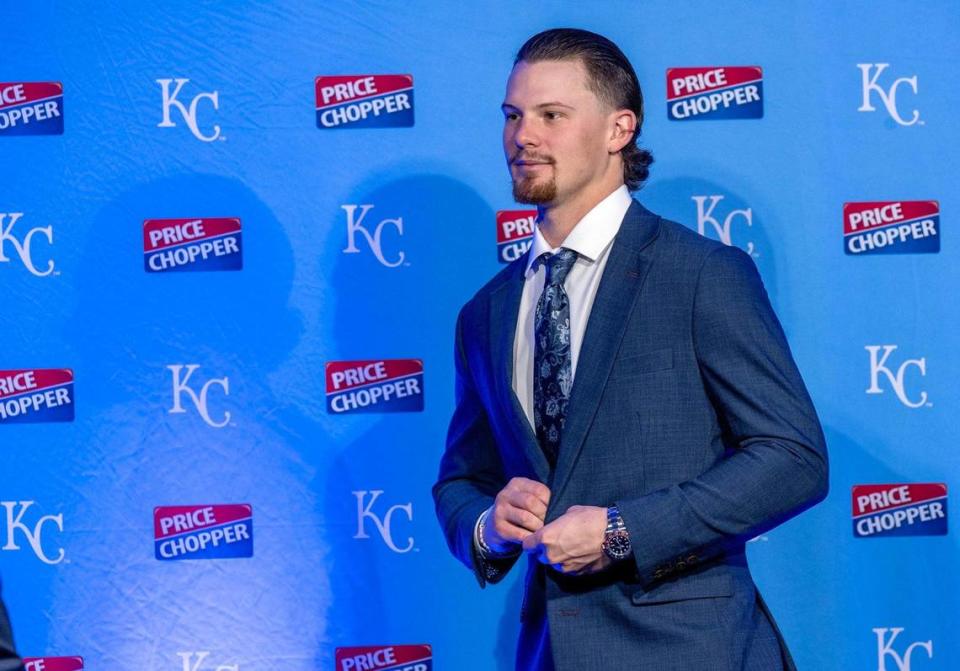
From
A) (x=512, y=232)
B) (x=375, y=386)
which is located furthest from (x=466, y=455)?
(x=512, y=232)

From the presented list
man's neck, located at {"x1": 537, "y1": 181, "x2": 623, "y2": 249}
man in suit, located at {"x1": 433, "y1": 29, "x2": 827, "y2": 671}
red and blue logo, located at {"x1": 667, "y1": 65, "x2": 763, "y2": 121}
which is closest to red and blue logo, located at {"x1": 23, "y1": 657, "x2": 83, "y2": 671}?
man in suit, located at {"x1": 433, "y1": 29, "x2": 827, "y2": 671}

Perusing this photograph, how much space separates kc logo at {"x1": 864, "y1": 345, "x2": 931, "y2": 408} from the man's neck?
1.21 metres

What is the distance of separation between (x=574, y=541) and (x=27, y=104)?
6.68 ft

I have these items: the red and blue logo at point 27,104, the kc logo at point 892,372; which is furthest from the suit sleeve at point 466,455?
the red and blue logo at point 27,104

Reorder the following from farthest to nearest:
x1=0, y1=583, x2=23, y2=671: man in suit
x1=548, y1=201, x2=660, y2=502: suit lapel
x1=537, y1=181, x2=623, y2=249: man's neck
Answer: x1=537, y1=181, x2=623, y2=249: man's neck → x1=548, y1=201, x2=660, y2=502: suit lapel → x1=0, y1=583, x2=23, y2=671: man in suit

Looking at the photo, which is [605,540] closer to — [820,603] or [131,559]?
[820,603]

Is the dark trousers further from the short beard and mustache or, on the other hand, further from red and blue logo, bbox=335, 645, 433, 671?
red and blue logo, bbox=335, 645, 433, 671

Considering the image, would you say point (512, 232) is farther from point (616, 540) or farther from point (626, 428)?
point (616, 540)

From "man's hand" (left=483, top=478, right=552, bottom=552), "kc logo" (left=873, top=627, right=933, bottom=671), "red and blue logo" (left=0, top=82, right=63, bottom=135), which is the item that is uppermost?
"red and blue logo" (left=0, top=82, right=63, bottom=135)

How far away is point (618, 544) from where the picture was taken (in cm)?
172

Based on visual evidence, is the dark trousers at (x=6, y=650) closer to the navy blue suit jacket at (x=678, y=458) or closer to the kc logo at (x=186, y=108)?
the navy blue suit jacket at (x=678, y=458)

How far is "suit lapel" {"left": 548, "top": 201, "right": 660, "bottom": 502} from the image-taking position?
182 cm

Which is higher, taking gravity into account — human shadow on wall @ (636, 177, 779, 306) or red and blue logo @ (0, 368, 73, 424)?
human shadow on wall @ (636, 177, 779, 306)

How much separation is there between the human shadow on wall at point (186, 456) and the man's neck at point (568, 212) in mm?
1117
